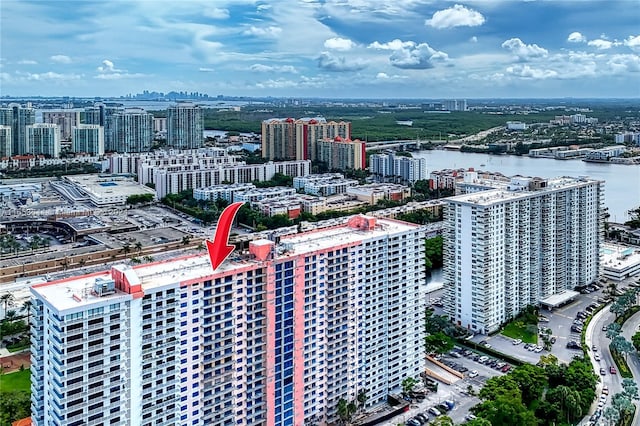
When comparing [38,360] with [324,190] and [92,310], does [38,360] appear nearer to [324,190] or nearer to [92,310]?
[92,310]

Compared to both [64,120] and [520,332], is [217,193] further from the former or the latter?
[64,120]

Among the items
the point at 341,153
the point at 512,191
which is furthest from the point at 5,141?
the point at 512,191

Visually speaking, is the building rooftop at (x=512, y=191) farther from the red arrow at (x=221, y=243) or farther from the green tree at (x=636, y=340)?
the red arrow at (x=221, y=243)

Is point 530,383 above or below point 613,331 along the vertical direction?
below

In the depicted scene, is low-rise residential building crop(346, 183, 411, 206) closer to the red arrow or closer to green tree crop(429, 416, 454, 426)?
green tree crop(429, 416, 454, 426)

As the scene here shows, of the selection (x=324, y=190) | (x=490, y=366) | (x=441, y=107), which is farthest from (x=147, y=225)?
(x=441, y=107)

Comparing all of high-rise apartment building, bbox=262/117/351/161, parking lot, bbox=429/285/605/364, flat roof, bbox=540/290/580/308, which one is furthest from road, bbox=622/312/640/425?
high-rise apartment building, bbox=262/117/351/161
